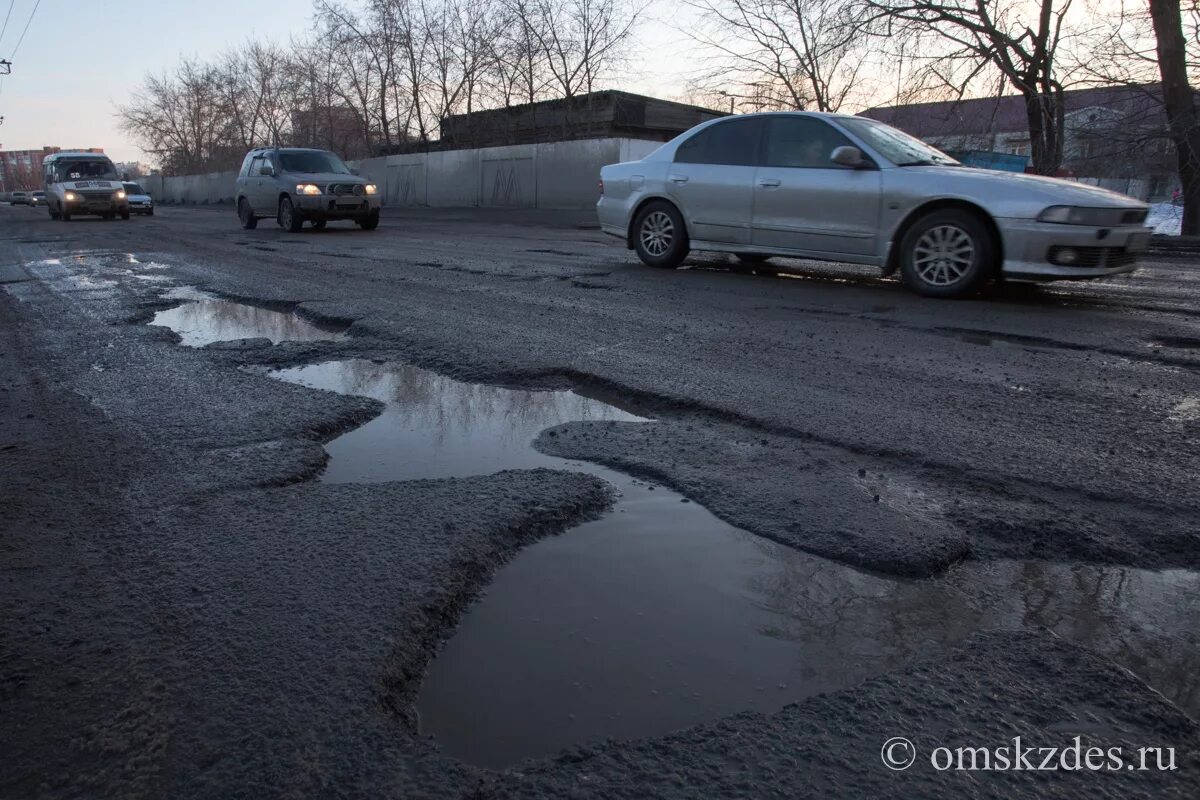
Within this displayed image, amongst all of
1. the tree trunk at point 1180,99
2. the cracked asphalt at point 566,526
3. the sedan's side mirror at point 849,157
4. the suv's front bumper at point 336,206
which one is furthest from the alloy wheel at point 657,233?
the tree trunk at point 1180,99

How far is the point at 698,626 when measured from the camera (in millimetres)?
2045

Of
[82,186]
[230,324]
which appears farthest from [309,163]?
[230,324]

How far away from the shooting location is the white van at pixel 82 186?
891 inches

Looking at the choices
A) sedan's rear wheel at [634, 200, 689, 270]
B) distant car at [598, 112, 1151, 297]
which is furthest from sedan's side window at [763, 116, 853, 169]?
sedan's rear wheel at [634, 200, 689, 270]

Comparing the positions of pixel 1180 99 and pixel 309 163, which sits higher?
pixel 1180 99

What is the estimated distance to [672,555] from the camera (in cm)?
242

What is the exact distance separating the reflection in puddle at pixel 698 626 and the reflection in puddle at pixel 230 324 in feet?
12.0

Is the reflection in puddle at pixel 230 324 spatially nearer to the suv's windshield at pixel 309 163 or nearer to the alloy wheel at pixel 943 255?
the alloy wheel at pixel 943 255

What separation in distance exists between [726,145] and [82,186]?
71.4 feet

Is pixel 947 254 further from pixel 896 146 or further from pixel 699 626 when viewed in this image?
pixel 699 626

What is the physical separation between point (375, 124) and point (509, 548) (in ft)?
144

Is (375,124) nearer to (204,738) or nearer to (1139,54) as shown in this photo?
(1139,54)

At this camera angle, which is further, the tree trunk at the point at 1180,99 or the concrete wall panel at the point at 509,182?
the concrete wall panel at the point at 509,182

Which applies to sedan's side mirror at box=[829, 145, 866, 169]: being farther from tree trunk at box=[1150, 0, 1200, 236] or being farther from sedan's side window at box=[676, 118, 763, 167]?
tree trunk at box=[1150, 0, 1200, 236]
